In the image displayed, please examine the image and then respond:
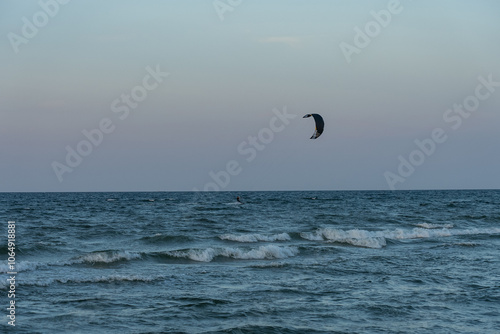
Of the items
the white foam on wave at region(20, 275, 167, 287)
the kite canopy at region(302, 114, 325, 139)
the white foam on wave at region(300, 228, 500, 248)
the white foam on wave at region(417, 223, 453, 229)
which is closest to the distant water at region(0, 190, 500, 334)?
the white foam on wave at region(20, 275, 167, 287)

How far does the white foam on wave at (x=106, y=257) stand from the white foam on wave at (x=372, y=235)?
9.70 metres

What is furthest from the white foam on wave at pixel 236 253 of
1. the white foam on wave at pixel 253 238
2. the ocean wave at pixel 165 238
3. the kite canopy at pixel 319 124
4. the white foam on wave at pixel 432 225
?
the white foam on wave at pixel 432 225

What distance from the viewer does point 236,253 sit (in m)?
21.2

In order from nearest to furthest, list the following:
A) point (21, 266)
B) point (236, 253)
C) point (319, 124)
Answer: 1. point (21, 266)
2. point (236, 253)
3. point (319, 124)

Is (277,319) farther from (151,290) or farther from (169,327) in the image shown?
(151,290)

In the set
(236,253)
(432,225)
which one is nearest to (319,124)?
(236,253)

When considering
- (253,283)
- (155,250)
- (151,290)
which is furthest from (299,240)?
(151,290)

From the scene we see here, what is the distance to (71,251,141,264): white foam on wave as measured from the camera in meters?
19.3

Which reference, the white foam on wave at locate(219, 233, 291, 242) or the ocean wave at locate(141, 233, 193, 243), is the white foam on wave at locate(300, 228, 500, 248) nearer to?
the white foam on wave at locate(219, 233, 291, 242)

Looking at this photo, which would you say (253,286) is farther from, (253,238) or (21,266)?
(253,238)

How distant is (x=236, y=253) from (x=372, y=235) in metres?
11.1

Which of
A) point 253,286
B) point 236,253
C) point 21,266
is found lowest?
point 21,266

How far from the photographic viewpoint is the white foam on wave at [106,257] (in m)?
19.3

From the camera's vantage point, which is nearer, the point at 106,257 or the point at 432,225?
the point at 106,257
